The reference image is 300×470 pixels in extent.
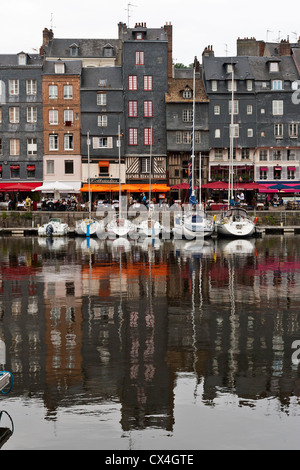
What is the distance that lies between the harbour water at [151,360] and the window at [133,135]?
1771 inches

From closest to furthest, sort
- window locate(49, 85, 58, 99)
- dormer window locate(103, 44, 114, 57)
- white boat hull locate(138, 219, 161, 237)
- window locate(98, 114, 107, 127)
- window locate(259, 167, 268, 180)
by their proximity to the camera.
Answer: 1. white boat hull locate(138, 219, 161, 237)
2. window locate(49, 85, 58, 99)
3. window locate(259, 167, 268, 180)
4. window locate(98, 114, 107, 127)
5. dormer window locate(103, 44, 114, 57)

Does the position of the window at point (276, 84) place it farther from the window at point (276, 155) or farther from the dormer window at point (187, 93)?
the dormer window at point (187, 93)

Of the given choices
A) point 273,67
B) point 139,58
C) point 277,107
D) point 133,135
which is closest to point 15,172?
point 133,135

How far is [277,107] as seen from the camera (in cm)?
7594

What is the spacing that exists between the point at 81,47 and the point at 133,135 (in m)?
14.2

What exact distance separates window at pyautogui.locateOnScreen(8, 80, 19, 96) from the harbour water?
4688 centimetres

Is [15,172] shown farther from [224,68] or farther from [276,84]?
[276,84]

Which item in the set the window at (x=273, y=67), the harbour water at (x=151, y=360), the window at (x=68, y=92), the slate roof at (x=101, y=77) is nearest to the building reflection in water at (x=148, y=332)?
the harbour water at (x=151, y=360)

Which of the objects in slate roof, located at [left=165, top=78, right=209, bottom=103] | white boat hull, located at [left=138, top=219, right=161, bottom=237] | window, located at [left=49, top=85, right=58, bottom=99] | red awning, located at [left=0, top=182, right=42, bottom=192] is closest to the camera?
white boat hull, located at [left=138, top=219, right=161, bottom=237]

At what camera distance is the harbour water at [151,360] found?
37.0 ft

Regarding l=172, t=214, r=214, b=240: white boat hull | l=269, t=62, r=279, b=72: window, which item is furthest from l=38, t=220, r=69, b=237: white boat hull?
l=269, t=62, r=279, b=72: window

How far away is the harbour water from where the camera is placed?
11.3 meters

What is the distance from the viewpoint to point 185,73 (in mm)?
84562

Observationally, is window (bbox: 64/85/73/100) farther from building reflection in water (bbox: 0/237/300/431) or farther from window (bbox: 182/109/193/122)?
building reflection in water (bbox: 0/237/300/431)
